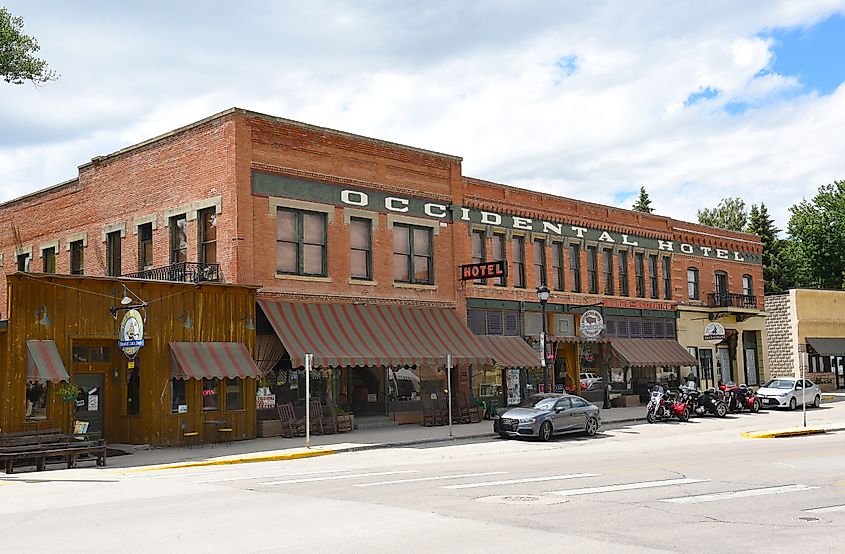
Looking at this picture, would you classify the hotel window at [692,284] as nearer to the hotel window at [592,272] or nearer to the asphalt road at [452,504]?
the hotel window at [592,272]

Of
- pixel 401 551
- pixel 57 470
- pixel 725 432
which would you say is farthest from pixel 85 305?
pixel 725 432

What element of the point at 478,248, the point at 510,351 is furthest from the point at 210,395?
the point at 478,248

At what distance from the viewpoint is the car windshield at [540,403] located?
2598 cm

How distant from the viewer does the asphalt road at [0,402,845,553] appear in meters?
9.91

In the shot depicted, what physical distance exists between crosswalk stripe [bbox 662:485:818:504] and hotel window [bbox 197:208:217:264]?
17.8 metres

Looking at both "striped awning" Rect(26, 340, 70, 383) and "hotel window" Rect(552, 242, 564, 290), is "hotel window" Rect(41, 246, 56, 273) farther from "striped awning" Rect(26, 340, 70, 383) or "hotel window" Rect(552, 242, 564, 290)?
"hotel window" Rect(552, 242, 564, 290)

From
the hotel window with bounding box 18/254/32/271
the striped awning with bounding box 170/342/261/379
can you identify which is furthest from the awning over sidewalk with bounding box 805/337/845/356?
the hotel window with bounding box 18/254/32/271

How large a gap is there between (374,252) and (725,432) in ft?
42.0

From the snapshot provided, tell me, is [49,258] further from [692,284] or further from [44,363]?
[692,284]

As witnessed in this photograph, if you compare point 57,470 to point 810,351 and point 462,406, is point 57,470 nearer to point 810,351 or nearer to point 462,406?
point 462,406

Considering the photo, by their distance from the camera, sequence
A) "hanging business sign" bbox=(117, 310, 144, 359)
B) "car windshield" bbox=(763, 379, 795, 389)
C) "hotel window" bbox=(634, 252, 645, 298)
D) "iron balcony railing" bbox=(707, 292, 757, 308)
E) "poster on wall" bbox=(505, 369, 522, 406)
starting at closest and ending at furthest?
1. "hanging business sign" bbox=(117, 310, 144, 359)
2. "poster on wall" bbox=(505, 369, 522, 406)
3. "car windshield" bbox=(763, 379, 795, 389)
4. "hotel window" bbox=(634, 252, 645, 298)
5. "iron balcony railing" bbox=(707, 292, 757, 308)

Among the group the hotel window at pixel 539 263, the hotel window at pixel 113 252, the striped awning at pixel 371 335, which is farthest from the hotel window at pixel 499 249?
the hotel window at pixel 113 252

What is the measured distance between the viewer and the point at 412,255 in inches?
1241

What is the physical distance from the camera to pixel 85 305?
22.8m
